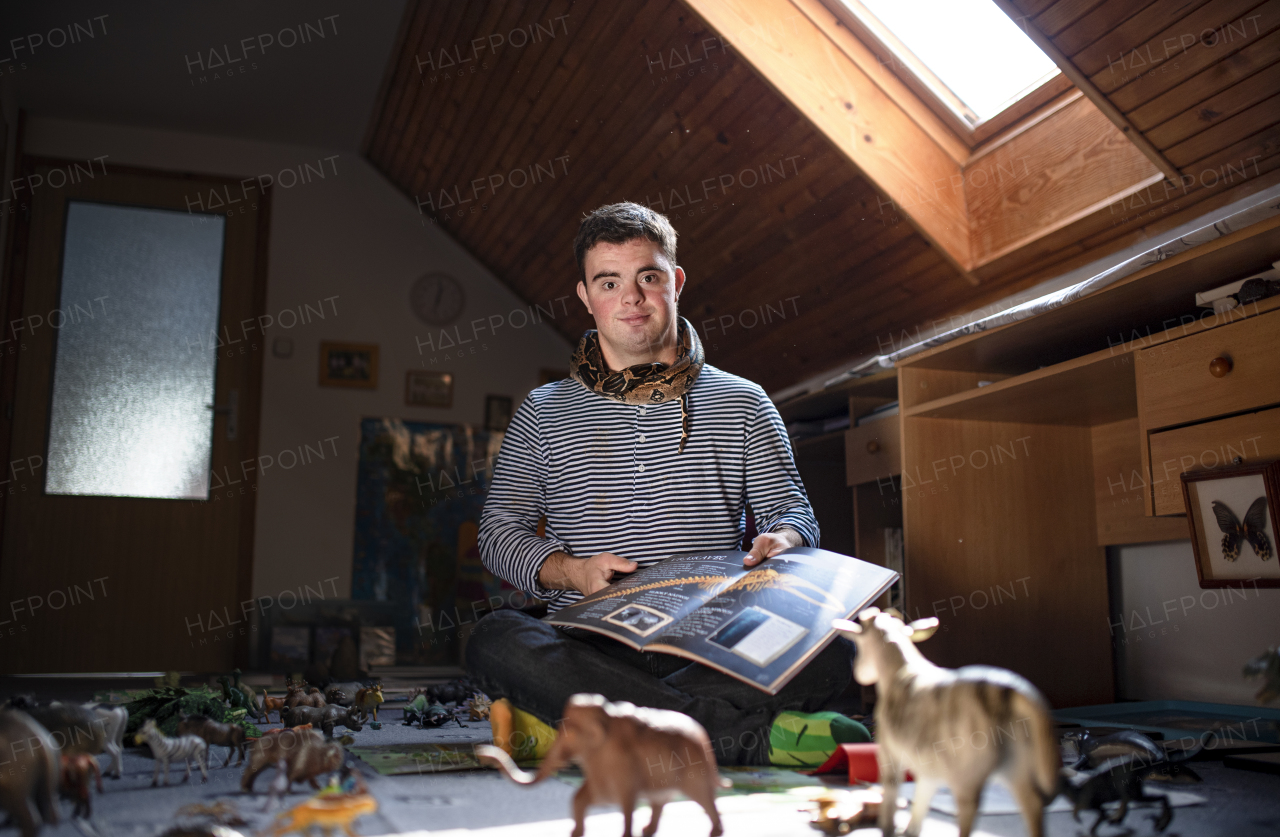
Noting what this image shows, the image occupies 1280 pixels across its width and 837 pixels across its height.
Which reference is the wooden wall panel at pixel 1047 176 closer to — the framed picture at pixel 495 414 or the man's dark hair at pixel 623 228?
the man's dark hair at pixel 623 228

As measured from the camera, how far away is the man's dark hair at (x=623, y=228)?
1.69 meters

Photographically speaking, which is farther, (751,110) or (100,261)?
(100,261)

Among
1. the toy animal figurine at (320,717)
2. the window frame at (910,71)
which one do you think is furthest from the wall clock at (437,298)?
the toy animal figurine at (320,717)

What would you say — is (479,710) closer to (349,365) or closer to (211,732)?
(211,732)

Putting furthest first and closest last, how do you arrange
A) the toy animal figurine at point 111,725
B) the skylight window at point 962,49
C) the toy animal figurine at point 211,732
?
the skylight window at point 962,49 → the toy animal figurine at point 211,732 → the toy animal figurine at point 111,725

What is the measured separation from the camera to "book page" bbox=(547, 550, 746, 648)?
1153mm

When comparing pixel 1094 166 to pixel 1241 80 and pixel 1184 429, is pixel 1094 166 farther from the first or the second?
pixel 1184 429

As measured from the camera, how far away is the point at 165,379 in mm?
4207

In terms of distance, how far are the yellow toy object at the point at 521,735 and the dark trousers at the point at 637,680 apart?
0.02 metres

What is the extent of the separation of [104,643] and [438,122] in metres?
2.57

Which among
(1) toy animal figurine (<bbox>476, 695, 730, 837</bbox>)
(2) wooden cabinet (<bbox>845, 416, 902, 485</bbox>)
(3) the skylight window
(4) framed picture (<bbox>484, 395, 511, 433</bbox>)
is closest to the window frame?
(3) the skylight window

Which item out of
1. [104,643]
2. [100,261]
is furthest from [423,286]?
[104,643]

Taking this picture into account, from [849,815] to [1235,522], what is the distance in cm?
95

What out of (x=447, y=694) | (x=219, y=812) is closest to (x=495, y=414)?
(x=447, y=694)
